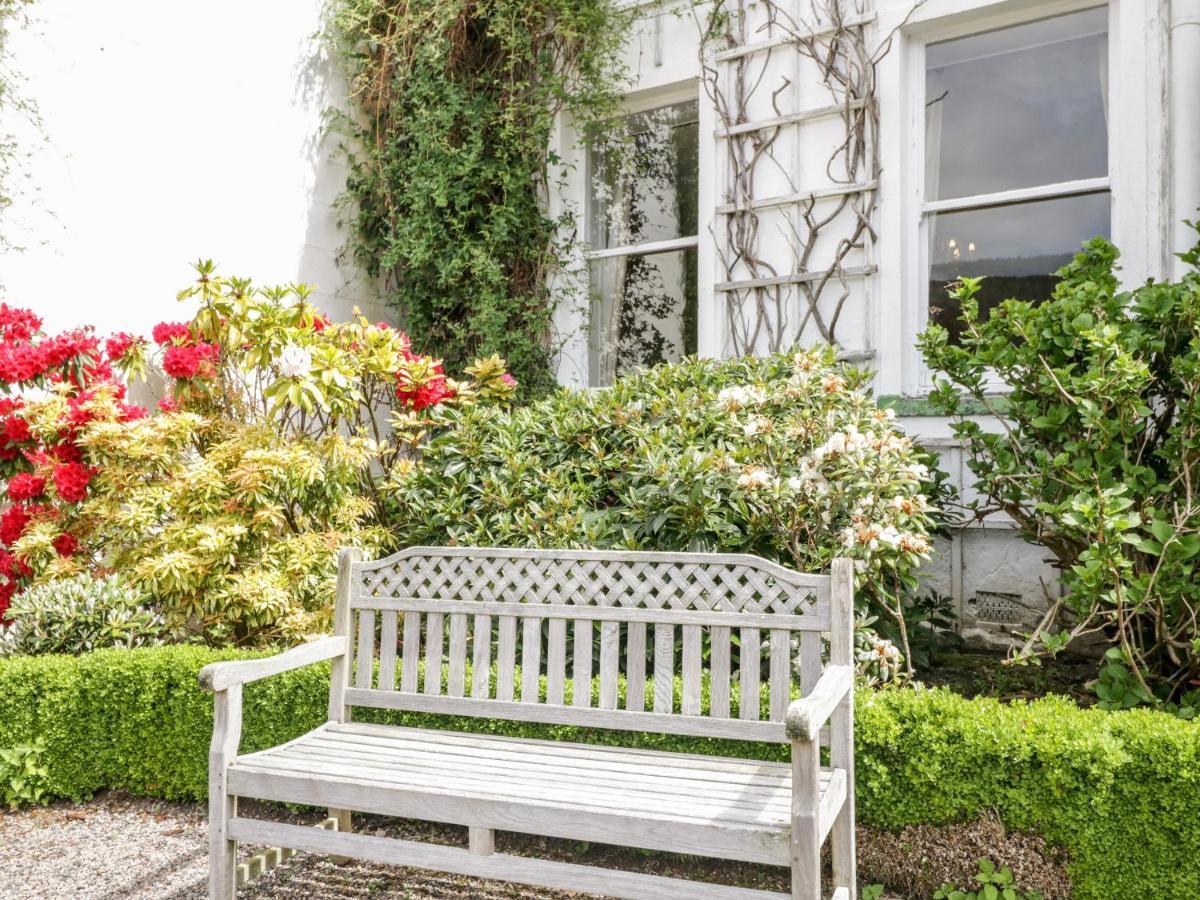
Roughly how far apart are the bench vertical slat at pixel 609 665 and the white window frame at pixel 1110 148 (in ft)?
7.82

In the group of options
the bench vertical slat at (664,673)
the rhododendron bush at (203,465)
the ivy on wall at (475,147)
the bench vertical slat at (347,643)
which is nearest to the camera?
the bench vertical slat at (664,673)

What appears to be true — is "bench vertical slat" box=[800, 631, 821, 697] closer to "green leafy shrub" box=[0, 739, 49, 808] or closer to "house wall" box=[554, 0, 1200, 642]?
"house wall" box=[554, 0, 1200, 642]

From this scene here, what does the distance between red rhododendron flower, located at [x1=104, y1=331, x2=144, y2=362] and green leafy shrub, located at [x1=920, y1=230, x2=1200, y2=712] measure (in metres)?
3.91

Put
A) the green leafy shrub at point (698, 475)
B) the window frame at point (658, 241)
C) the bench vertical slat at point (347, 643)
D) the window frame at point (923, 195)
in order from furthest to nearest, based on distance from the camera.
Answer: the window frame at point (658, 241) → the window frame at point (923, 195) → the green leafy shrub at point (698, 475) → the bench vertical slat at point (347, 643)

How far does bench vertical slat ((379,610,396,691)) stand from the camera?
2.95 meters

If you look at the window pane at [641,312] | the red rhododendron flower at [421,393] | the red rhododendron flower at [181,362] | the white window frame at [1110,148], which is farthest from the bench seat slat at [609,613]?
the window pane at [641,312]

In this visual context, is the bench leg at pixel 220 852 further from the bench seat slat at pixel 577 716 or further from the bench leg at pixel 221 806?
the bench seat slat at pixel 577 716

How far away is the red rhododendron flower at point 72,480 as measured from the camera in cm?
396

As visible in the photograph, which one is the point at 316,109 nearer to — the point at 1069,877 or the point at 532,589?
the point at 532,589

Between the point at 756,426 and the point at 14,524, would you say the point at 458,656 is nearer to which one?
the point at 756,426

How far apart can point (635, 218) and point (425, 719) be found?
3.94 metres

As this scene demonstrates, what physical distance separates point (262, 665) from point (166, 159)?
371cm

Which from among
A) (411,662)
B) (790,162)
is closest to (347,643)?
(411,662)

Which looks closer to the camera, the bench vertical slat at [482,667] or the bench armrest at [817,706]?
the bench armrest at [817,706]
